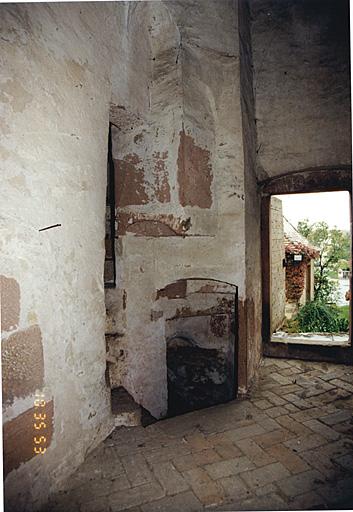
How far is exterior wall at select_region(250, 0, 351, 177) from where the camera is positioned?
4500 millimetres

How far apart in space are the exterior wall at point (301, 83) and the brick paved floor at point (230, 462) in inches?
121

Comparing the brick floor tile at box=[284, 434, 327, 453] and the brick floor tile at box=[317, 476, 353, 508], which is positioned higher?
the brick floor tile at box=[284, 434, 327, 453]

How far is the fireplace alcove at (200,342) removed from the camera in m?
4.06

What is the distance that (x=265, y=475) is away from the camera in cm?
253

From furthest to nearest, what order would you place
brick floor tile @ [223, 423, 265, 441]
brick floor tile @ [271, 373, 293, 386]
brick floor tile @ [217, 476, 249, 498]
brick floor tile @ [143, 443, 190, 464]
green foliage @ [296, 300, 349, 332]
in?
1. green foliage @ [296, 300, 349, 332]
2. brick floor tile @ [271, 373, 293, 386]
3. brick floor tile @ [223, 423, 265, 441]
4. brick floor tile @ [143, 443, 190, 464]
5. brick floor tile @ [217, 476, 249, 498]

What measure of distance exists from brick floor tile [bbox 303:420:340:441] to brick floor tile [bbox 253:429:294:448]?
254 millimetres

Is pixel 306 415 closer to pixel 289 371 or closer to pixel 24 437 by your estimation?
pixel 289 371

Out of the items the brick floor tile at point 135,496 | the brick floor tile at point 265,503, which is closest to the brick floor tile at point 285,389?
the brick floor tile at point 265,503

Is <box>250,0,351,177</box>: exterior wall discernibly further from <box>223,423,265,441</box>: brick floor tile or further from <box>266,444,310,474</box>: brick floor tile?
<box>266,444,310,474</box>: brick floor tile

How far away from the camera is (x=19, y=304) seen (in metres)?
2.02

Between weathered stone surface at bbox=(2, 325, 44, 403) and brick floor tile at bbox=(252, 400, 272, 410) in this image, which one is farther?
brick floor tile at bbox=(252, 400, 272, 410)

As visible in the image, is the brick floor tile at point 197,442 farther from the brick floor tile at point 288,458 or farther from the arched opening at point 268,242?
the arched opening at point 268,242

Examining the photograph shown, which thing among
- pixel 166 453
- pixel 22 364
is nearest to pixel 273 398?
pixel 166 453

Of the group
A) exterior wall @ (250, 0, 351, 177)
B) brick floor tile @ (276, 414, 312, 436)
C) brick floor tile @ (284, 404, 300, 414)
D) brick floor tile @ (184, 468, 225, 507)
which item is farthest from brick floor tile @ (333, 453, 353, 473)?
exterior wall @ (250, 0, 351, 177)
